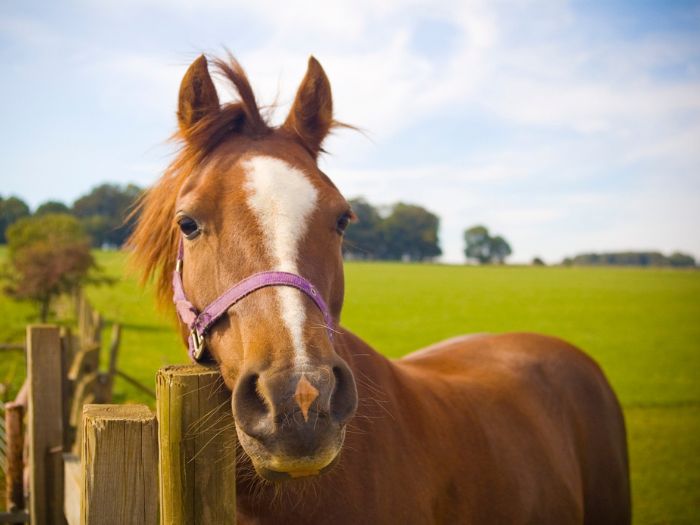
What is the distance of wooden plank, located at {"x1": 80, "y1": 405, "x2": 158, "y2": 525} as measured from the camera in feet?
4.55

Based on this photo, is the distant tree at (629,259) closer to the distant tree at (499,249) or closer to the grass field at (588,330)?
the distant tree at (499,249)

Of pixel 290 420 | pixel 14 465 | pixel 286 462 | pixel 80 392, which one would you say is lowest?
pixel 80 392

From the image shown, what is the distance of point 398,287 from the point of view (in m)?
48.8

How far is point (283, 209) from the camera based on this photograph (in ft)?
6.42

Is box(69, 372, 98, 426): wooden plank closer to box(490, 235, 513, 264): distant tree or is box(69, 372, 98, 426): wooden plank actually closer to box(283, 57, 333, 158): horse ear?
box(283, 57, 333, 158): horse ear

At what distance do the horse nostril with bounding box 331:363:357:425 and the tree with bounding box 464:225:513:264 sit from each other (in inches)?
5087

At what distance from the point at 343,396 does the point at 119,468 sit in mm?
647

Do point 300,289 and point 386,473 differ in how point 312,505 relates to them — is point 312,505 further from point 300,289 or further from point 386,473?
point 300,289

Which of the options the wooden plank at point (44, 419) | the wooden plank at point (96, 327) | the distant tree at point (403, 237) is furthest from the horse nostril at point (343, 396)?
the distant tree at point (403, 237)

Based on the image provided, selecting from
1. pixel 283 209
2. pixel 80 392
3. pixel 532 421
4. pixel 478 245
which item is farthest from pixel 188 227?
pixel 478 245

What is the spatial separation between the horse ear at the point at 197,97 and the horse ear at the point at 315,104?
0.43 m

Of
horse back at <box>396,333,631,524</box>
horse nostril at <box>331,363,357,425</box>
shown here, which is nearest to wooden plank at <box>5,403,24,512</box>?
horse back at <box>396,333,631,524</box>

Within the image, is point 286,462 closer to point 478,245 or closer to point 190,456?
point 190,456

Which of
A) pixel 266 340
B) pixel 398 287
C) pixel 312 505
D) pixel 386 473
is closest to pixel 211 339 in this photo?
pixel 266 340
